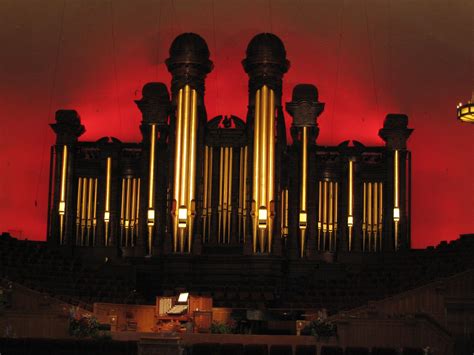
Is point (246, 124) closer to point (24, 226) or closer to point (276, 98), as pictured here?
point (276, 98)

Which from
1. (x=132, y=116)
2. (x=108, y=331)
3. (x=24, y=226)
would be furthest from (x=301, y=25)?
(x=108, y=331)

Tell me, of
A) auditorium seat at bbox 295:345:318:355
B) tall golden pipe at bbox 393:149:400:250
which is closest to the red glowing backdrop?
tall golden pipe at bbox 393:149:400:250

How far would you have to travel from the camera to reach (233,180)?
2009 cm

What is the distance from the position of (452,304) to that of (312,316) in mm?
2124

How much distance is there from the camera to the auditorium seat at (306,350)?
44.0 feet

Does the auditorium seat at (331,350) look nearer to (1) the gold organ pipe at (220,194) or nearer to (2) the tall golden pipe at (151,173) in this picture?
(1) the gold organ pipe at (220,194)

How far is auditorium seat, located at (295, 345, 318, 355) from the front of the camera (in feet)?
44.0

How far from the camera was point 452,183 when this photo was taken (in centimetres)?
2097

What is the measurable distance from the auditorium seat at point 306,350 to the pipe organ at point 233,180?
586cm

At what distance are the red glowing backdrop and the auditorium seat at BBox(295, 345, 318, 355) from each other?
7825 mm

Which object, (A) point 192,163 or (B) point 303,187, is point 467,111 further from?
(A) point 192,163

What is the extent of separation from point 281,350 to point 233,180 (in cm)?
712

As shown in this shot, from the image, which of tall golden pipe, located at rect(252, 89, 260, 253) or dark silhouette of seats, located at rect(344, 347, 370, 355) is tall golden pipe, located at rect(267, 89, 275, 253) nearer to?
tall golden pipe, located at rect(252, 89, 260, 253)

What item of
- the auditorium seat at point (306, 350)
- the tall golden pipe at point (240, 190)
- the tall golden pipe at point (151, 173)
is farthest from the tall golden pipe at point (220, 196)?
the auditorium seat at point (306, 350)
